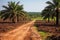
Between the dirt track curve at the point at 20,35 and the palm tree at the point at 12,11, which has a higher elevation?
the palm tree at the point at 12,11

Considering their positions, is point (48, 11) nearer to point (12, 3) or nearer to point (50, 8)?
point (50, 8)

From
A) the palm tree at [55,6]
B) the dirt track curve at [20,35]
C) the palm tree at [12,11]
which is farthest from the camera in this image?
the palm tree at [12,11]

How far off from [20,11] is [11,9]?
9.80 ft

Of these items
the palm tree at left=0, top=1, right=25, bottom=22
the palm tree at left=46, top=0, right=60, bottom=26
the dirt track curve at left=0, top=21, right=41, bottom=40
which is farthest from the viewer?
the palm tree at left=0, top=1, right=25, bottom=22

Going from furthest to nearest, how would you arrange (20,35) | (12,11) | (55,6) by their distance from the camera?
(12,11) → (55,6) → (20,35)

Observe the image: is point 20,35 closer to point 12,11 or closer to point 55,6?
point 55,6

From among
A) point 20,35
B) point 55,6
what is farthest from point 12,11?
point 20,35

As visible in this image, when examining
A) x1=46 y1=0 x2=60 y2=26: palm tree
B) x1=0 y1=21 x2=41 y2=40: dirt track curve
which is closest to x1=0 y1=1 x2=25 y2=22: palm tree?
x1=46 y1=0 x2=60 y2=26: palm tree

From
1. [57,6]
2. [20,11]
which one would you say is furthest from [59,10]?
[20,11]

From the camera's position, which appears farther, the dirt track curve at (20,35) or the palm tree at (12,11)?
the palm tree at (12,11)

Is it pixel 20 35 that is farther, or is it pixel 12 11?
pixel 12 11

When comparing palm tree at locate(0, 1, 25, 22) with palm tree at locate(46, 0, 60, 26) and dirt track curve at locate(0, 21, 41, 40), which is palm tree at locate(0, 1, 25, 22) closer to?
palm tree at locate(46, 0, 60, 26)

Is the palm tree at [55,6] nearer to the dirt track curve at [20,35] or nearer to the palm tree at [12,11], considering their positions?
the palm tree at [12,11]

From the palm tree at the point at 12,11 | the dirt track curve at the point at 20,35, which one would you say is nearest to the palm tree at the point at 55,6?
the palm tree at the point at 12,11
